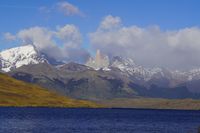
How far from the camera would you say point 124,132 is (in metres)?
155

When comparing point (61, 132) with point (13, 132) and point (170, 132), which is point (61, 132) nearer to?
point (13, 132)

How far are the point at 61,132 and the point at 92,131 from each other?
12.5m

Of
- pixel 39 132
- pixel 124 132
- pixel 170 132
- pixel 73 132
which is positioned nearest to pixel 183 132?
pixel 170 132

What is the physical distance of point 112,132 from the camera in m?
153

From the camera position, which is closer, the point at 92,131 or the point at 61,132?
the point at 61,132

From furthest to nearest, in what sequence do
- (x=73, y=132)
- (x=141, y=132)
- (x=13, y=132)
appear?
(x=141, y=132)
(x=73, y=132)
(x=13, y=132)

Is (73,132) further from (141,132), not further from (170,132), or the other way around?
(170,132)

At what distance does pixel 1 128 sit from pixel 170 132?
51161 millimetres

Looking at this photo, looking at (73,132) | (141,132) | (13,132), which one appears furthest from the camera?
(141,132)

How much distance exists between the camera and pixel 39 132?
142375 millimetres

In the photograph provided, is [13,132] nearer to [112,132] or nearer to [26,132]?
[26,132]

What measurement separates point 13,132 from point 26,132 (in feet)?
12.7

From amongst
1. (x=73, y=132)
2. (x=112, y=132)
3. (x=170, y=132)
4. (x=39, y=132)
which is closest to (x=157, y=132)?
(x=170, y=132)

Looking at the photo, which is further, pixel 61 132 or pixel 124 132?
pixel 124 132
